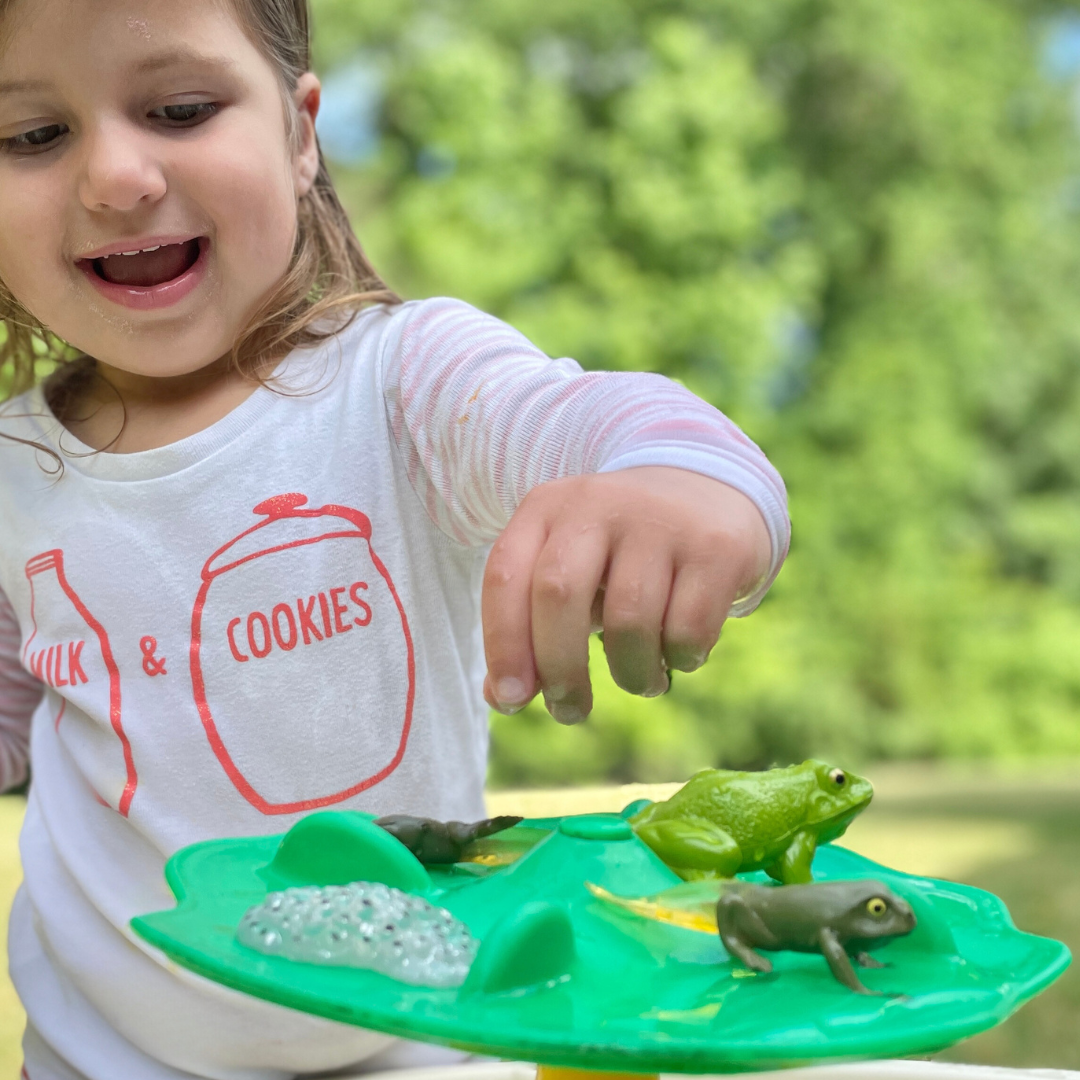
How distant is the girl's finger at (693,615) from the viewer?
0.40 metres

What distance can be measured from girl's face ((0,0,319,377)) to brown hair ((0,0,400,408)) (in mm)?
18

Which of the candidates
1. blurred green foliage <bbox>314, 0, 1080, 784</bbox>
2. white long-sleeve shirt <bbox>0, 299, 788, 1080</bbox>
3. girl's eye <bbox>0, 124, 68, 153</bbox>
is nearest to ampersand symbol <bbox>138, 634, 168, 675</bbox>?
white long-sleeve shirt <bbox>0, 299, 788, 1080</bbox>

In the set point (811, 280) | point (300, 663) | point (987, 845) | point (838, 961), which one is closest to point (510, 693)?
point (838, 961)

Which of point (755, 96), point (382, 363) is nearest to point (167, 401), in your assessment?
point (382, 363)

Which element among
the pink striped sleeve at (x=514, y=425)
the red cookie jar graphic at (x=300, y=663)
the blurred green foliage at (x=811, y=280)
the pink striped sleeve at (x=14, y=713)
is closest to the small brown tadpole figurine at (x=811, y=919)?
the pink striped sleeve at (x=514, y=425)

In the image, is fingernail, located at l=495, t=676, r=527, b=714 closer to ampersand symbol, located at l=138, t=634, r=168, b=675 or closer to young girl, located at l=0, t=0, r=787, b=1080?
young girl, located at l=0, t=0, r=787, b=1080

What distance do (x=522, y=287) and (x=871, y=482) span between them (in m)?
1.51

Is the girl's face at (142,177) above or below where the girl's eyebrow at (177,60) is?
below

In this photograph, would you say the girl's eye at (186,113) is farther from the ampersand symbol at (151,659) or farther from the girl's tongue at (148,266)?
the ampersand symbol at (151,659)

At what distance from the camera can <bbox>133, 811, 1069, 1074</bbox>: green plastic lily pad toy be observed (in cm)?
34

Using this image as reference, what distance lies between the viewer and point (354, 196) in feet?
14.7

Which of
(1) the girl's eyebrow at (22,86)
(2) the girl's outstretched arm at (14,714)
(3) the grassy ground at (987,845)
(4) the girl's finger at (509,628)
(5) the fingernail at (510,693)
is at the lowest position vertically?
(3) the grassy ground at (987,845)

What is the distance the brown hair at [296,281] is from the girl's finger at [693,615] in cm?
45

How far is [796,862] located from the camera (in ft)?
1.50
